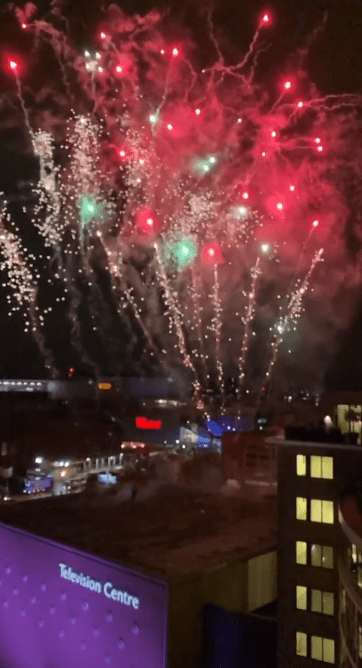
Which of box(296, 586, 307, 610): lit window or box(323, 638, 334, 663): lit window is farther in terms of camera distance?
box(296, 586, 307, 610): lit window

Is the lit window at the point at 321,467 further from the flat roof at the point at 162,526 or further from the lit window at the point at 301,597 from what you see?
the flat roof at the point at 162,526

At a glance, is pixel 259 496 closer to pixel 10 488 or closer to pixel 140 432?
pixel 10 488

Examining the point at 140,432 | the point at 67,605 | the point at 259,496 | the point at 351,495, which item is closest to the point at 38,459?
the point at 140,432

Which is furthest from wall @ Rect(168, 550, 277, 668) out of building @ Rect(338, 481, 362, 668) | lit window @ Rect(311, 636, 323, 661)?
building @ Rect(338, 481, 362, 668)

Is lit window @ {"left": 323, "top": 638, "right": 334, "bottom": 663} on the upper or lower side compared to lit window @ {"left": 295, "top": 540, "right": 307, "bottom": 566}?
lower

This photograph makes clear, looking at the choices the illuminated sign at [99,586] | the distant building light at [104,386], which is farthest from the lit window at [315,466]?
the distant building light at [104,386]

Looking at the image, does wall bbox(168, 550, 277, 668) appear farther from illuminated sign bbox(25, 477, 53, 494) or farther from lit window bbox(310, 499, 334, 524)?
illuminated sign bbox(25, 477, 53, 494)

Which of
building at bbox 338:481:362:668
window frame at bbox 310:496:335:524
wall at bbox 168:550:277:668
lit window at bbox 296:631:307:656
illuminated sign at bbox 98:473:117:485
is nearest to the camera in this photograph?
building at bbox 338:481:362:668
